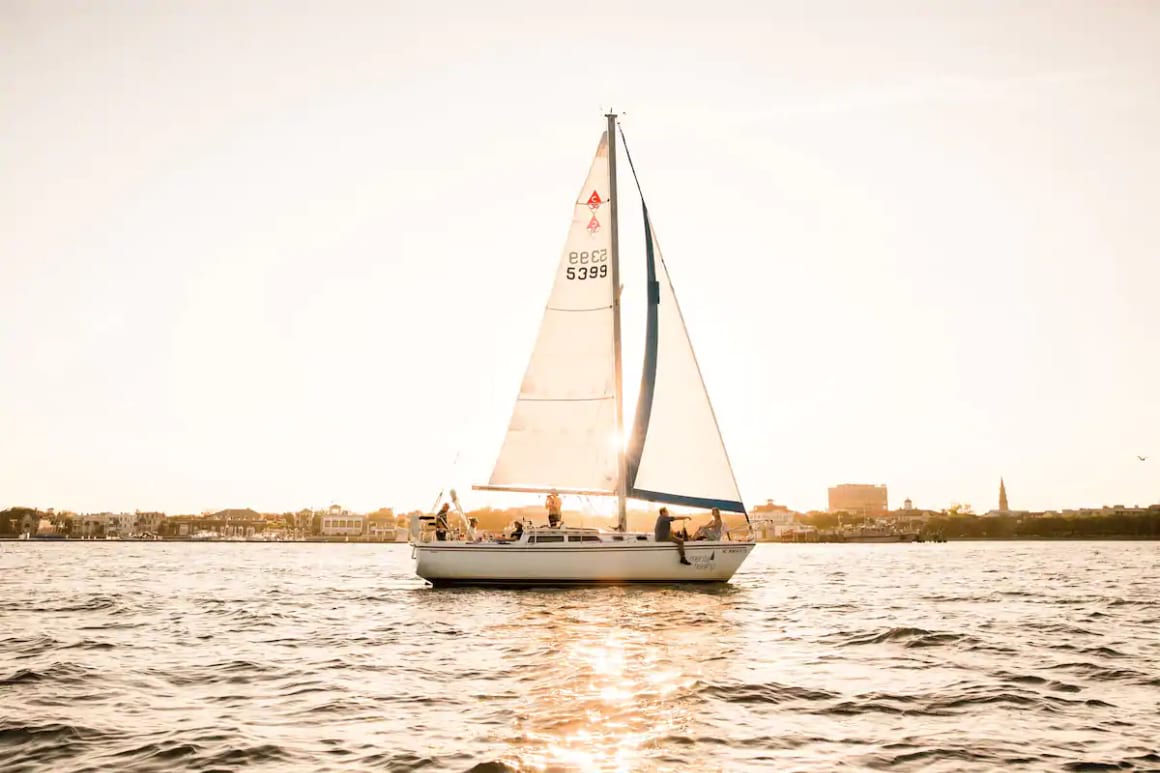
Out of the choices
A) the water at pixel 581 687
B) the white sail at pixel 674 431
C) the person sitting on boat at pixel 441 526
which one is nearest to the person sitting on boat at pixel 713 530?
the white sail at pixel 674 431

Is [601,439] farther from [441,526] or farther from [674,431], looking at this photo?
[441,526]

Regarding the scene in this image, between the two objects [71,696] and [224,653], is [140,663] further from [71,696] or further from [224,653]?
[71,696]

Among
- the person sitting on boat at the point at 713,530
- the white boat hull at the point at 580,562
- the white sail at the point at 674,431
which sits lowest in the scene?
the white boat hull at the point at 580,562

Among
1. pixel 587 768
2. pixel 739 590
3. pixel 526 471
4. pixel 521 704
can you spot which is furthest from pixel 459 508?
pixel 587 768

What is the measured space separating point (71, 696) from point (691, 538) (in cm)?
1843

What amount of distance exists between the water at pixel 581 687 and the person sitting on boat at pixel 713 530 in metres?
3.83

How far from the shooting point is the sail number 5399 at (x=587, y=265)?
28.8 metres

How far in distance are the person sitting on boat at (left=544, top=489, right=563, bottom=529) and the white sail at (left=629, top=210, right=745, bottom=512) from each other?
241 centimetres

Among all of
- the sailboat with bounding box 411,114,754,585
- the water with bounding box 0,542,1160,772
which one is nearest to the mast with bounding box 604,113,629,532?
the sailboat with bounding box 411,114,754,585

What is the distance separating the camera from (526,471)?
28.2 metres

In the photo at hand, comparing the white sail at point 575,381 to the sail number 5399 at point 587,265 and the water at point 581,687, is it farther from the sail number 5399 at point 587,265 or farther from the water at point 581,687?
the water at point 581,687

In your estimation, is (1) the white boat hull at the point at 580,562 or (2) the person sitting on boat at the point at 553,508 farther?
(2) the person sitting on boat at the point at 553,508

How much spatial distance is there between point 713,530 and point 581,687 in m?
16.1

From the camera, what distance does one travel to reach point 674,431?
27.3 meters
